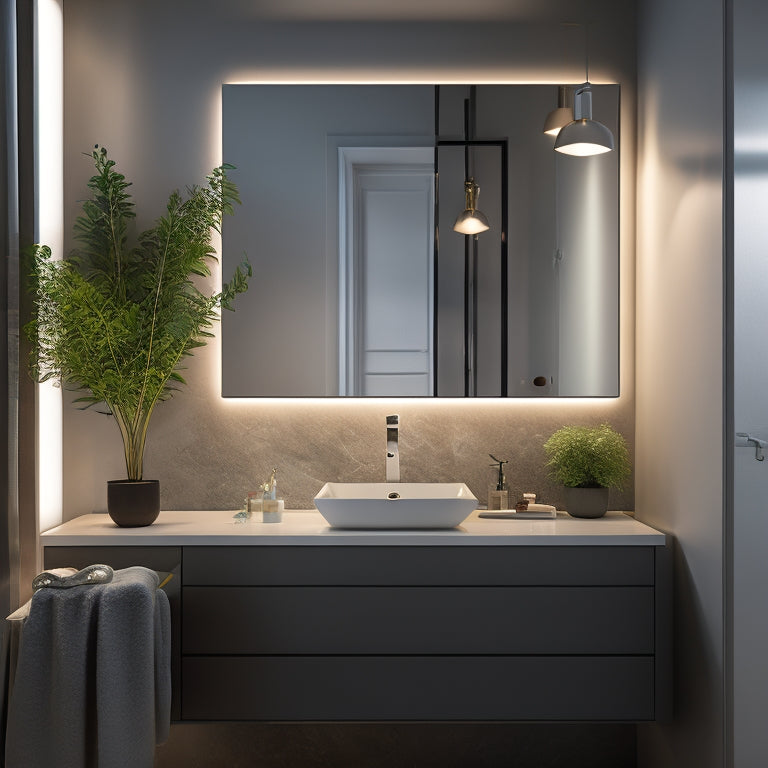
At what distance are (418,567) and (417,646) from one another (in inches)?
8.9

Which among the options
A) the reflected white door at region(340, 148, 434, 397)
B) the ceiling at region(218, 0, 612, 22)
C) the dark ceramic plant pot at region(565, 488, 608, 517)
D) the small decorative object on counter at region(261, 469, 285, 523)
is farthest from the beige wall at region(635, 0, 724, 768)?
the small decorative object on counter at region(261, 469, 285, 523)

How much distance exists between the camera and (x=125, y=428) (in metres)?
2.53

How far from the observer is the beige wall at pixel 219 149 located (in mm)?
2740

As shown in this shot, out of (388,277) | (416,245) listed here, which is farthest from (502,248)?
(388,277)

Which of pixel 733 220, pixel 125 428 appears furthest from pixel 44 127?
pixel 733 220

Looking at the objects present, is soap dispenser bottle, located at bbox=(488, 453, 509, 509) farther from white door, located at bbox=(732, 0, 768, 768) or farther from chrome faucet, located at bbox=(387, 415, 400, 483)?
white door, located at bbox=(732, 0, 768, 768)

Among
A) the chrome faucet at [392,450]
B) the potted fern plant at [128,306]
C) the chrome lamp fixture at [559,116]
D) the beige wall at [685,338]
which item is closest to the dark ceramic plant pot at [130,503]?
the potted fern plant at [128,306]

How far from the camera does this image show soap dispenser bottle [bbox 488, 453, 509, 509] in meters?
2.63

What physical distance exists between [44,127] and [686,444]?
224 cm

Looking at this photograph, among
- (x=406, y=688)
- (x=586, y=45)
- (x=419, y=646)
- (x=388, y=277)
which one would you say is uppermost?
(x=586, y=45)

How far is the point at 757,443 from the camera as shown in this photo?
1.99 meters

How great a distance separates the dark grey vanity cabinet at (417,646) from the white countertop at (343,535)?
0.03 metres

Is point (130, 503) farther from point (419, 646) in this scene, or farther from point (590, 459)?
point (590, 459)

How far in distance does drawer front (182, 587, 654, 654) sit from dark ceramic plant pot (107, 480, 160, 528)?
38cm
